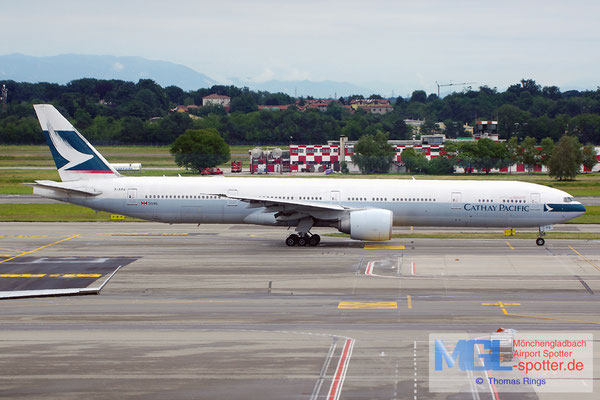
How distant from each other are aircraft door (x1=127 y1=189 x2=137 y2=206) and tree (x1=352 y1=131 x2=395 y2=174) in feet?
212

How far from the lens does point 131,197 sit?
39688 mm

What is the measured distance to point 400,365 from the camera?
18547 millimetres

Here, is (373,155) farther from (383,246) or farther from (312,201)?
(383,246)

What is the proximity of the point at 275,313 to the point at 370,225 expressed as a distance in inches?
544

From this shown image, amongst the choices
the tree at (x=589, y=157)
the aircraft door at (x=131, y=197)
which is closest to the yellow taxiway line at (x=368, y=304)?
the aircraft door at (x=131, y=197)

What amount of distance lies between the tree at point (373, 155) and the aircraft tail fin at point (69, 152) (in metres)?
64.5

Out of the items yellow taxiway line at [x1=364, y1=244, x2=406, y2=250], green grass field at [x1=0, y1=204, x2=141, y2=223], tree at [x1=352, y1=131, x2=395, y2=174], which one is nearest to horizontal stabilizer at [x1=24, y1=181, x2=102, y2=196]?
green grass field at [x1=0, y1=204, x2=141, y2=223]

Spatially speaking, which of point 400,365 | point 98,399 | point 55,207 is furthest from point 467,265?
point 55,207

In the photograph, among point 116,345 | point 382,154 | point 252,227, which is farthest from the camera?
point 382,154

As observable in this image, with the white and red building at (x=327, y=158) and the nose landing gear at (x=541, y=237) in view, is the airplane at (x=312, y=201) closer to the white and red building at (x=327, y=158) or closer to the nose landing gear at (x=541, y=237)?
the nose landing gear at (x=541, y=237)

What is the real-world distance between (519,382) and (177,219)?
25605mm

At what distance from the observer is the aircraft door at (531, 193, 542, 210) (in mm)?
38969

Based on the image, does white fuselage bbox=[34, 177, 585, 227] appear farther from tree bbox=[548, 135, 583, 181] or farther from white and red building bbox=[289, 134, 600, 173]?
white and red building bbox=[289, 134, 600, 173]

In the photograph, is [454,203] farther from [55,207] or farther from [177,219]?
[55,207]
